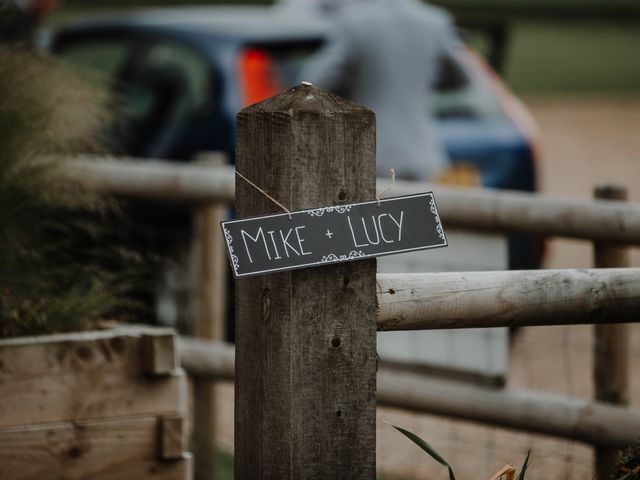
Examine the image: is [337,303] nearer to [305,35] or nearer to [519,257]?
[519,257]

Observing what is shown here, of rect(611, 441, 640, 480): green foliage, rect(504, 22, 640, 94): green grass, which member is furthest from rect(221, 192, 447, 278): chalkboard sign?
rect(504, 22, 640, 94): green grass

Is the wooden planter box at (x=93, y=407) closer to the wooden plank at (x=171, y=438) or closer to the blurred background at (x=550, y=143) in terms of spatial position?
the wooden plank at (x=171, y=438)

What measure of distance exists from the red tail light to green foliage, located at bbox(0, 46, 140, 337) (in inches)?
98.6

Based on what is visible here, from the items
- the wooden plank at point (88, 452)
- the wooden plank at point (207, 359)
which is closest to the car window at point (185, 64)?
the wooden plank at point (207, 359)

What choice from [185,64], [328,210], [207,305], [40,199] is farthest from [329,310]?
[185,64]

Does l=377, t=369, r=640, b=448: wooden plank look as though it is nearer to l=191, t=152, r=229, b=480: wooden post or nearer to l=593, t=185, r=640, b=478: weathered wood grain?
l=593, t=185, r=640, b=478: weathered wood grain

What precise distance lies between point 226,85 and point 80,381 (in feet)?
10.8

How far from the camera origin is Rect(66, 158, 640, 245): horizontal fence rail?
3479 millimetres

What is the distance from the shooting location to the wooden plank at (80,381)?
2764 mm

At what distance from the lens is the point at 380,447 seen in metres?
4.86

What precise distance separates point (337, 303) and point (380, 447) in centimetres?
281

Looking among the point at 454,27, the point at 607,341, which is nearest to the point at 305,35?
the point at 454,27

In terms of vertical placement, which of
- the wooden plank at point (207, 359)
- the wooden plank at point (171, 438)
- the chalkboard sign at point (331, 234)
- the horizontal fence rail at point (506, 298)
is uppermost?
the chalkboard sign at point (331, 234)

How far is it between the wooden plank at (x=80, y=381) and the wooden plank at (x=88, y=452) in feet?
0.08
